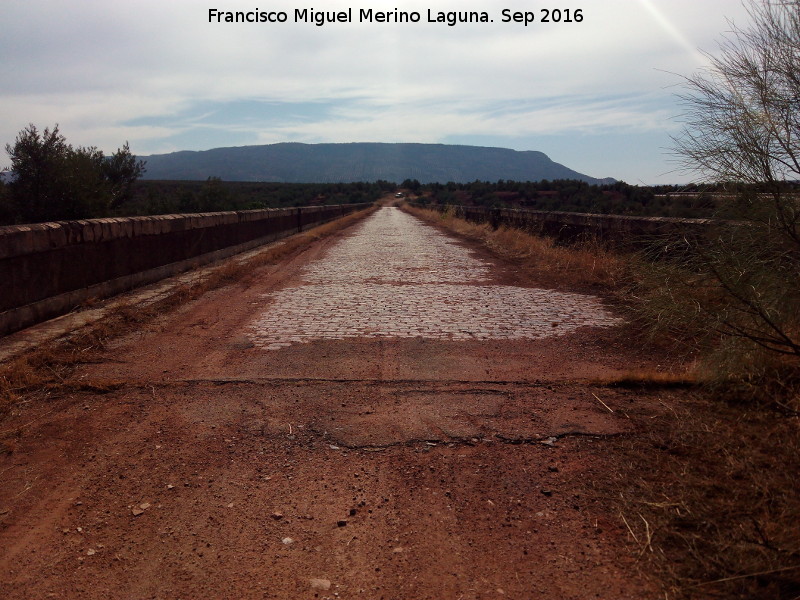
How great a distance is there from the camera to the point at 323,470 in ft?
11.7

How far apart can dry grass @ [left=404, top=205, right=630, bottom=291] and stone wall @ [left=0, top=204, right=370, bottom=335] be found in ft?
21.3

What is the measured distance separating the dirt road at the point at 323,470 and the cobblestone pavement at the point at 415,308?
0.66 feet

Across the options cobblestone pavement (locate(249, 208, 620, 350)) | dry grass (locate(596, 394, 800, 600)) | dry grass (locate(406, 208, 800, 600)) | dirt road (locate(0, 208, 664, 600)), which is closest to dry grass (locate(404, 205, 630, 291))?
cobblestone pavement (locate(249, 208, 620, 350))

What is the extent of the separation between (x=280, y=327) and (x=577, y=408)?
12.6 feet

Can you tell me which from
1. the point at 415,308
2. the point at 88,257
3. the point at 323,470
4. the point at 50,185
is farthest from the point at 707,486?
the point at 50,185

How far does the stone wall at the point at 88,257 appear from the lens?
21.6 feet

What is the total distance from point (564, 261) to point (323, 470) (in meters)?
10.3

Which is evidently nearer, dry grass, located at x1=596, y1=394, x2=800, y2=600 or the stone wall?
dry grass, located at x1=596, y1=394, x2=800, y2=600

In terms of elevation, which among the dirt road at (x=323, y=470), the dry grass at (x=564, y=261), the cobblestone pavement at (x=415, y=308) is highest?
the dry grass at (x=564, y=261)

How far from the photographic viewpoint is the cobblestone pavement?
7082mm

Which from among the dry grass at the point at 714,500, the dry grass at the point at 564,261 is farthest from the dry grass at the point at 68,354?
the dry grass at the point at 564,261

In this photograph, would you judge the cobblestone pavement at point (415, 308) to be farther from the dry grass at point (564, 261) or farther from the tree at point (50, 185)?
the tree at point (50, 185)

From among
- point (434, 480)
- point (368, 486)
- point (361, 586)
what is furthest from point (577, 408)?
point (361, 586)

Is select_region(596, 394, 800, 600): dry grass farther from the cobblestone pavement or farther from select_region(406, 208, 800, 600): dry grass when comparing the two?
the cobblestone pavement
